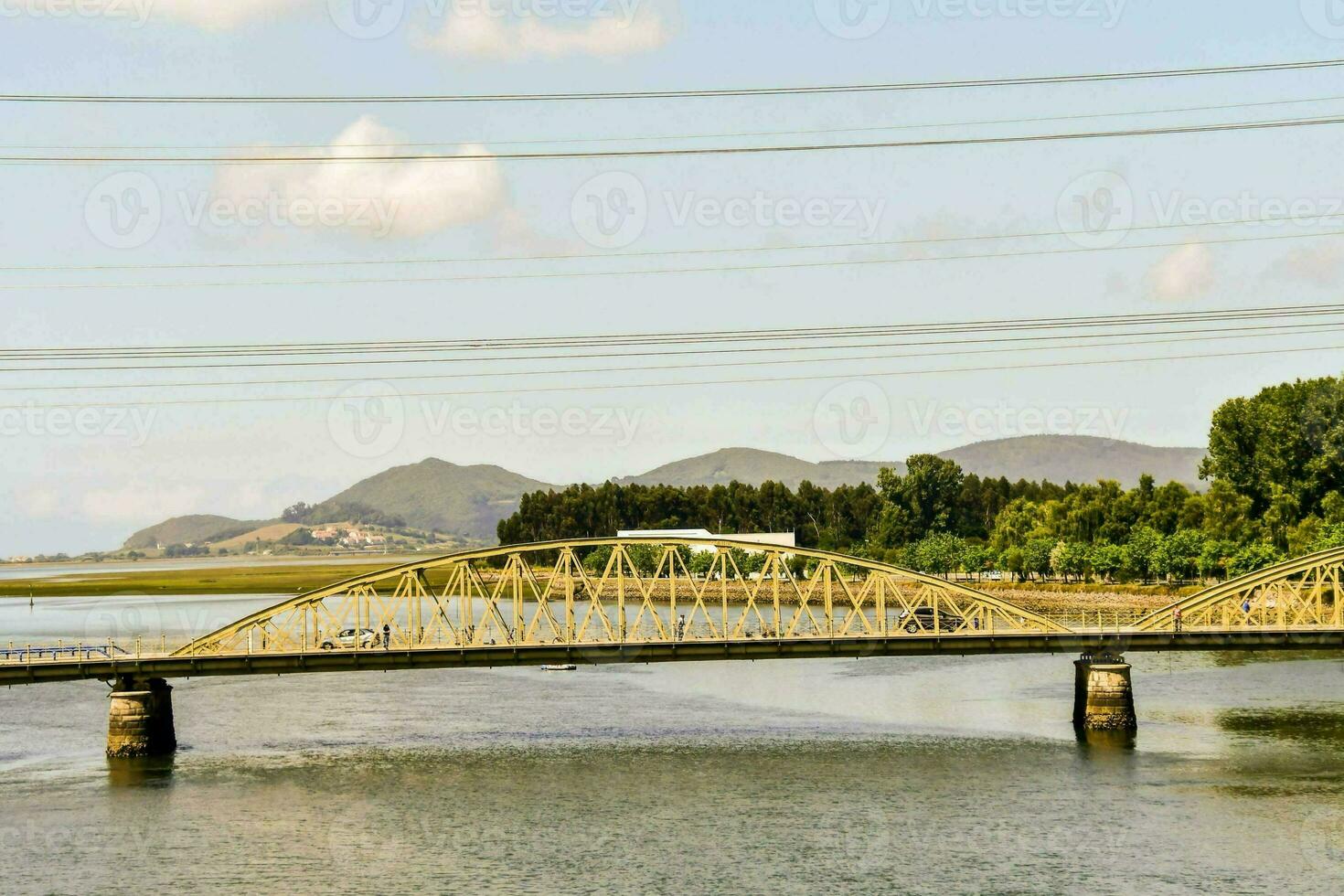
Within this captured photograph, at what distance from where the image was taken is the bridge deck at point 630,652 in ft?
299

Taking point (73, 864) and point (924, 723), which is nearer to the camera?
point (73, 864)

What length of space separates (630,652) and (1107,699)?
28.8 m

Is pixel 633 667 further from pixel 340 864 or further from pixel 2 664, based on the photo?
pixel 340 864

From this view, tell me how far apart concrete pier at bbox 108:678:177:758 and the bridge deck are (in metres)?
1.29

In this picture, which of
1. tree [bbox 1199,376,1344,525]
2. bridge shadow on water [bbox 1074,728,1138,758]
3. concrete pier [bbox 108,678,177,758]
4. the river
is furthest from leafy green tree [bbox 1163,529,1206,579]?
concrete pier [bbox 108,678,177,758]

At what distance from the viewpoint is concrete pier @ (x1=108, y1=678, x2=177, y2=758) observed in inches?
3652

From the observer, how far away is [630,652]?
306 ft

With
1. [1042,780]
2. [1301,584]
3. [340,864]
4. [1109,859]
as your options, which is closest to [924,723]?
[1042,780]

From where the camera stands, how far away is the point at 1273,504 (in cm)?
17625

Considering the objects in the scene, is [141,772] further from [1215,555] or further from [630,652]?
[1215,555]

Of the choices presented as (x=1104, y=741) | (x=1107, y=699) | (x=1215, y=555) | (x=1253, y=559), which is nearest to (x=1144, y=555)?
(x=1215, y=555)

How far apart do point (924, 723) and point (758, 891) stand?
4115cm

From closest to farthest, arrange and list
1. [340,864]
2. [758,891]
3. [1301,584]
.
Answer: [758,891]
[340,864]
[1301,584]

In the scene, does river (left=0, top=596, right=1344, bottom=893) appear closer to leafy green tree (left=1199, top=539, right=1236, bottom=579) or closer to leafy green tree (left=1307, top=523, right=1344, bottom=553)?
leafy green tree (left=1307, top=523, right=1344, bottom=553)
